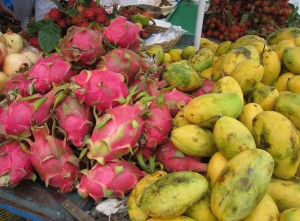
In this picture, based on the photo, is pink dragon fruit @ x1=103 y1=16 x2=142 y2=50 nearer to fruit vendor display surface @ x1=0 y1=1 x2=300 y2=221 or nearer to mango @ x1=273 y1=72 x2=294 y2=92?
fruit vendor display surface @ x1=0 y1=1 x2=300 y2=221

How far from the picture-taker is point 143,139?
1247mm

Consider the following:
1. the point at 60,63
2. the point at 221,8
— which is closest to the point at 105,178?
the point at 60,63

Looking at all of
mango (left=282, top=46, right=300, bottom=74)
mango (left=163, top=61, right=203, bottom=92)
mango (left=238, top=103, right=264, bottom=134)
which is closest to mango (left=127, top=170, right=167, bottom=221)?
mango (left=238, top=103, right=264, bottom=134)

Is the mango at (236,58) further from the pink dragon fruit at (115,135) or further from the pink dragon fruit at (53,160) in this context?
the pink dragon fruit at (53,160)

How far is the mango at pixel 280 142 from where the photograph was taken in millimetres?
1110

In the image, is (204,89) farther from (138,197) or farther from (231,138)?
(138,197)

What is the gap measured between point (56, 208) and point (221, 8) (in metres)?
3.87

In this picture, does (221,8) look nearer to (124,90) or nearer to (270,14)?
(270,14)

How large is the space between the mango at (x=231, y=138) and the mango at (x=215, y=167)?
2 centimetres

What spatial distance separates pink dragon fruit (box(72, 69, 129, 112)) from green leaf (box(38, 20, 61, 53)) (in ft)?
4.01

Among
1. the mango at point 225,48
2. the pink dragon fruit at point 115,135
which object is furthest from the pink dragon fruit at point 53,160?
the mango at point 225,48

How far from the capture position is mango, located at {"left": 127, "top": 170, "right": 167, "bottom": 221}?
108 centimetres

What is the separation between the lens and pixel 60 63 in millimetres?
1386

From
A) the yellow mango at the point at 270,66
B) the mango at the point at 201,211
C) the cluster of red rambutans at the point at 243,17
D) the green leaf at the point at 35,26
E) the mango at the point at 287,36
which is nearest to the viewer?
the mango at the point at 201,211
